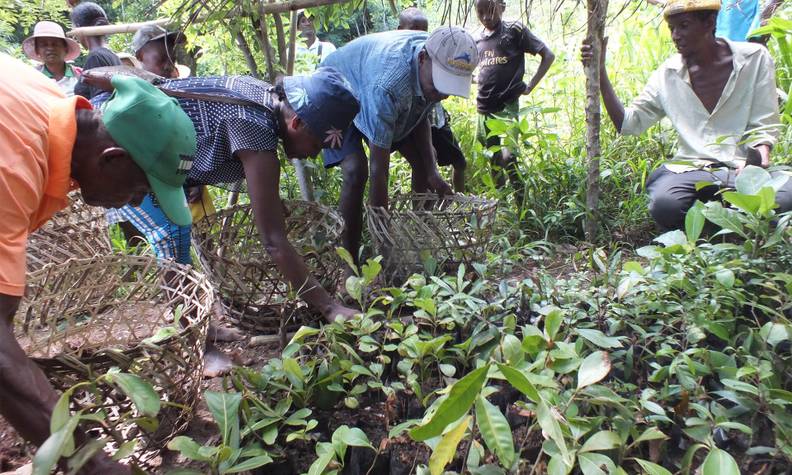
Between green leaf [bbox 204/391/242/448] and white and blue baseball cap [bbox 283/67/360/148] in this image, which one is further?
white and blue baseball cap [bbox 283/67/360/148]

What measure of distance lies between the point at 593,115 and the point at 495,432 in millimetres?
1854

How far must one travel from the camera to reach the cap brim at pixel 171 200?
1.26 metres

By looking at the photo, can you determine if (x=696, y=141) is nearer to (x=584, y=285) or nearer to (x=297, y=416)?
(x=584, y=285)

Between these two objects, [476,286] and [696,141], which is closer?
[476,286]

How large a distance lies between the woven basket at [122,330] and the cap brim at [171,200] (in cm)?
22

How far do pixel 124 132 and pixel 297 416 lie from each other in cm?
71

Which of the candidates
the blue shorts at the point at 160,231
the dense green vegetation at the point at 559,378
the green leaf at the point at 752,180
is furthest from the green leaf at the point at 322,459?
the green leaf at the point at 752,180

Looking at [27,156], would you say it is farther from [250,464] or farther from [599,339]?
[599,339]

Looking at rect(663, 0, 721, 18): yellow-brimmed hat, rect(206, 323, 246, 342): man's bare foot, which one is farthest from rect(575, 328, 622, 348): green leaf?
rect(663, 0, 721, 18): yellow-brimmed hat

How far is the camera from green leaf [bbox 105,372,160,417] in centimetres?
94

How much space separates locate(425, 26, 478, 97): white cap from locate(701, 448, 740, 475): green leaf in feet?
5.18

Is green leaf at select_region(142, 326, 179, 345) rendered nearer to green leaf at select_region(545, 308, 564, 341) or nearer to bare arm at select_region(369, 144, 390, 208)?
green leaf at select_region(545, 308, 564, 341)

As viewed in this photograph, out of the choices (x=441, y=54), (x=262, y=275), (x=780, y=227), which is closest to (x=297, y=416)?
(x=262, y=275)

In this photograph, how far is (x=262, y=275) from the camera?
1915 millimetres
